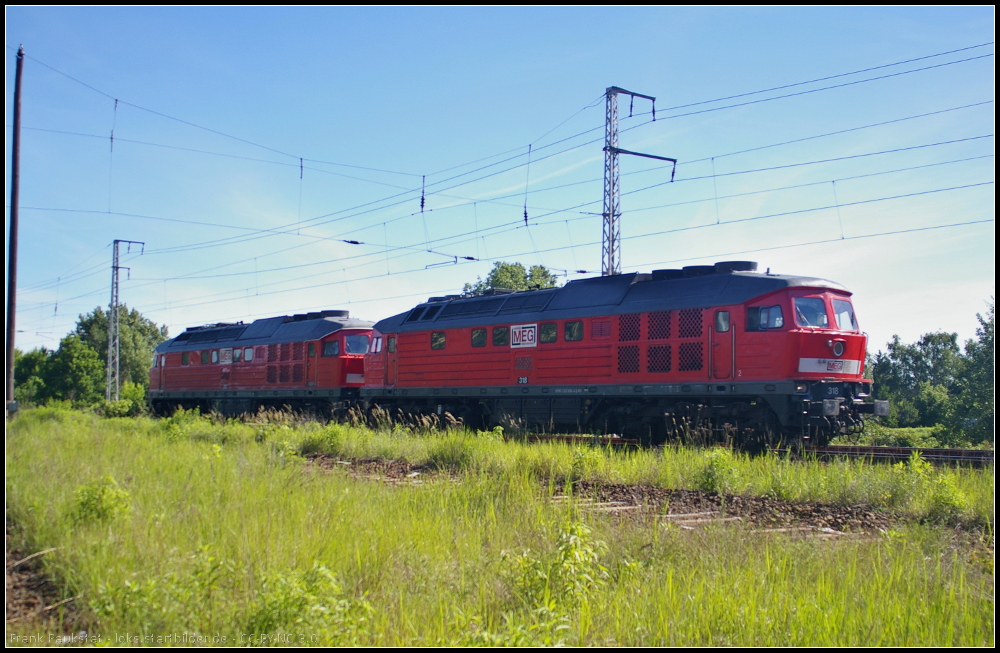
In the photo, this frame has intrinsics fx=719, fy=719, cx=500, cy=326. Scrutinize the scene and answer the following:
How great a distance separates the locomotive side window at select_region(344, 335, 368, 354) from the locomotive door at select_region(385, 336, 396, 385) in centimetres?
265

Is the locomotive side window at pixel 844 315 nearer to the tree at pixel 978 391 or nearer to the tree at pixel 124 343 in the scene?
the tree at pixel 978 391

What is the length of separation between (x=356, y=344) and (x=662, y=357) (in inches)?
545

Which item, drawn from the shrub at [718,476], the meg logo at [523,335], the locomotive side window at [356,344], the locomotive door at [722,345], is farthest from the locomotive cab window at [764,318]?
the locomotive side window at [356,344]

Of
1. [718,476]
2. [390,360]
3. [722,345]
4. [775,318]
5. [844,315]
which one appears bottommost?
[718,476]

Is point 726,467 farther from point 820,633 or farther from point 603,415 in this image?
point 603,415

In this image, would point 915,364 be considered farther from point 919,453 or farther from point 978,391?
point 919,453

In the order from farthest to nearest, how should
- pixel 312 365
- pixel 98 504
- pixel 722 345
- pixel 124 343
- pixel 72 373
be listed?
1. pixel 124 343
2. pixel 72 373
3. pixel 312 365
4. pixel 722 345
5. pixel 98 504

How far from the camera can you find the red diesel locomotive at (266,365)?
86.8 feet

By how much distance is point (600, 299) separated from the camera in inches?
701

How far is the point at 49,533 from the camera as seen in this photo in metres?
6.14

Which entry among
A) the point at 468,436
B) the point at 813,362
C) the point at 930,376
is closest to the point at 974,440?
the point at 813,362

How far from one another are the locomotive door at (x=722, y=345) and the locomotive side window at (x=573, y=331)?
3659 millimetres

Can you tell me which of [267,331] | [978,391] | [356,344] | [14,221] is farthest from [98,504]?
[978,391]

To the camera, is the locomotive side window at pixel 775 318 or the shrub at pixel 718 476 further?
the locomotive side window at pixel 775 318
